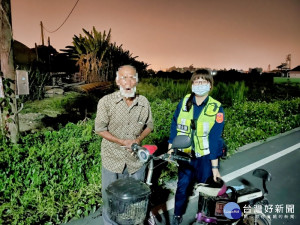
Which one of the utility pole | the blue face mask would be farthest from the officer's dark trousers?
the utility pole

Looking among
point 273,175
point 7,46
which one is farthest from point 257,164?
point 7,46

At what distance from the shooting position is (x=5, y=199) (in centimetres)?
341

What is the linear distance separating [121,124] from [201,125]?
1048 millimetres

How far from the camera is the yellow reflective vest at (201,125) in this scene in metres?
Result: 3.02

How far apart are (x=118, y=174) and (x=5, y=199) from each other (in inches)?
74.3

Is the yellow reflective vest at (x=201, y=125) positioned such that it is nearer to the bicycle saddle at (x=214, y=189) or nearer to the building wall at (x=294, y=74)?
the bicycle saddle at (x=214, y=189)

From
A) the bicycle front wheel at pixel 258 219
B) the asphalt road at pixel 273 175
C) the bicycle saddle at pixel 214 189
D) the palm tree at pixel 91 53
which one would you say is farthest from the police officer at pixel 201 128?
the palm tree at pixel 91 53

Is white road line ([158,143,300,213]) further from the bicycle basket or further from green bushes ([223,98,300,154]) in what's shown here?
the bicycle basket

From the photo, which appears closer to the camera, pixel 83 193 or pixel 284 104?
pixel 83 193

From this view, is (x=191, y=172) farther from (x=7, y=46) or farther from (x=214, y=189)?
(x=7, y=46)

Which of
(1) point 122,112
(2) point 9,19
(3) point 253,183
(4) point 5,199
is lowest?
(3) point 253,183

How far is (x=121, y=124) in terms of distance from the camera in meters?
2.76

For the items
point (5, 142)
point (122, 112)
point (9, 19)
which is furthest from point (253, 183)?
point (9, 19)

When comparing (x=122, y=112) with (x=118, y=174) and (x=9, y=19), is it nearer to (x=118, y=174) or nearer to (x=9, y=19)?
(x=118, y=174)
